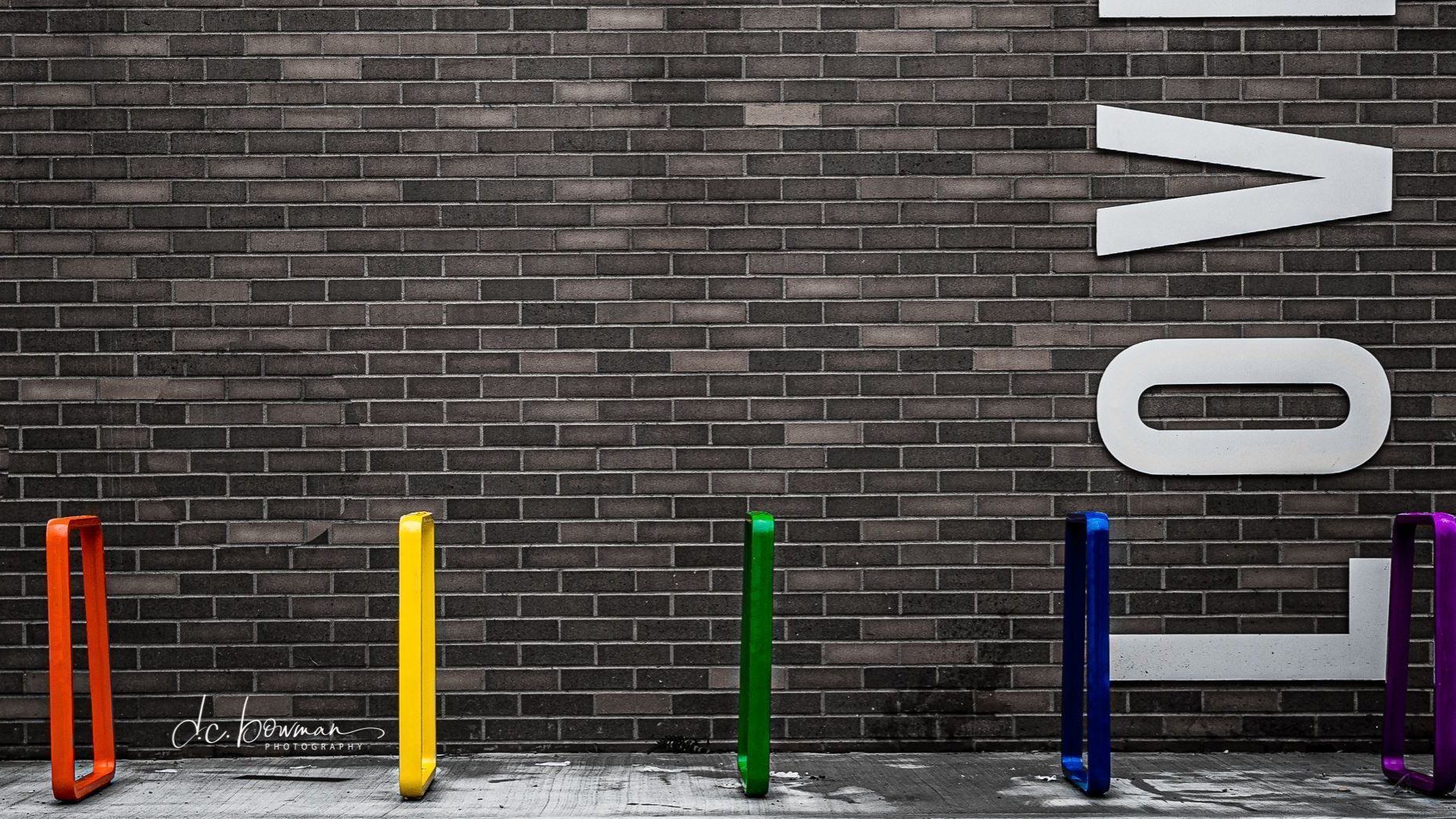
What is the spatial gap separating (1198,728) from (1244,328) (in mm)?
1817

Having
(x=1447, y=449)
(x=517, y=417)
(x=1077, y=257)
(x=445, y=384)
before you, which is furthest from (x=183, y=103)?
(x=1447, y=449)

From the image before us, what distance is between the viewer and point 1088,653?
396cm

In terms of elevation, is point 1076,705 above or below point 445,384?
below

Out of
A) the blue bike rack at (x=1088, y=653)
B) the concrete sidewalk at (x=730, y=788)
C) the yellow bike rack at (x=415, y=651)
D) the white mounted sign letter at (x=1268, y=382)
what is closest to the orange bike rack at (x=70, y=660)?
the concrete sidewalk at (x=730, y=788)

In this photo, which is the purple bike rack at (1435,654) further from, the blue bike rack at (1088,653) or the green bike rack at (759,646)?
the green bike rack at (759,646)

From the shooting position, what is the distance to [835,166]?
478 cm

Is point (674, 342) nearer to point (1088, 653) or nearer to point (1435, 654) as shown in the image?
point (1088, 653)

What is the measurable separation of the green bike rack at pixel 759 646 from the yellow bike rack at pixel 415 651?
1.22 meters

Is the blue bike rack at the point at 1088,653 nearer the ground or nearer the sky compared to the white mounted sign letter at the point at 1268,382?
nearer the ground

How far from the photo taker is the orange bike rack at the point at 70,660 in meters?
3.88

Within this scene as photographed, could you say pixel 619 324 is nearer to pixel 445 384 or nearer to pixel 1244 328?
pixel 445 384

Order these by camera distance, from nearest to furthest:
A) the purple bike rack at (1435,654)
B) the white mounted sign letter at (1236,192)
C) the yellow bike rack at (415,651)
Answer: the yellow bike rack at (415,651) < the purple bike rack at (1435,654) < the white mounted sign letter at (1236,192)

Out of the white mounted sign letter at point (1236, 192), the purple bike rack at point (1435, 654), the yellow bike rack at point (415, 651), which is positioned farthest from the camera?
the white mounted sign letter at point (1236, 192)

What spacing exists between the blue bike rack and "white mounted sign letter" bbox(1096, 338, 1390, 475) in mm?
807
